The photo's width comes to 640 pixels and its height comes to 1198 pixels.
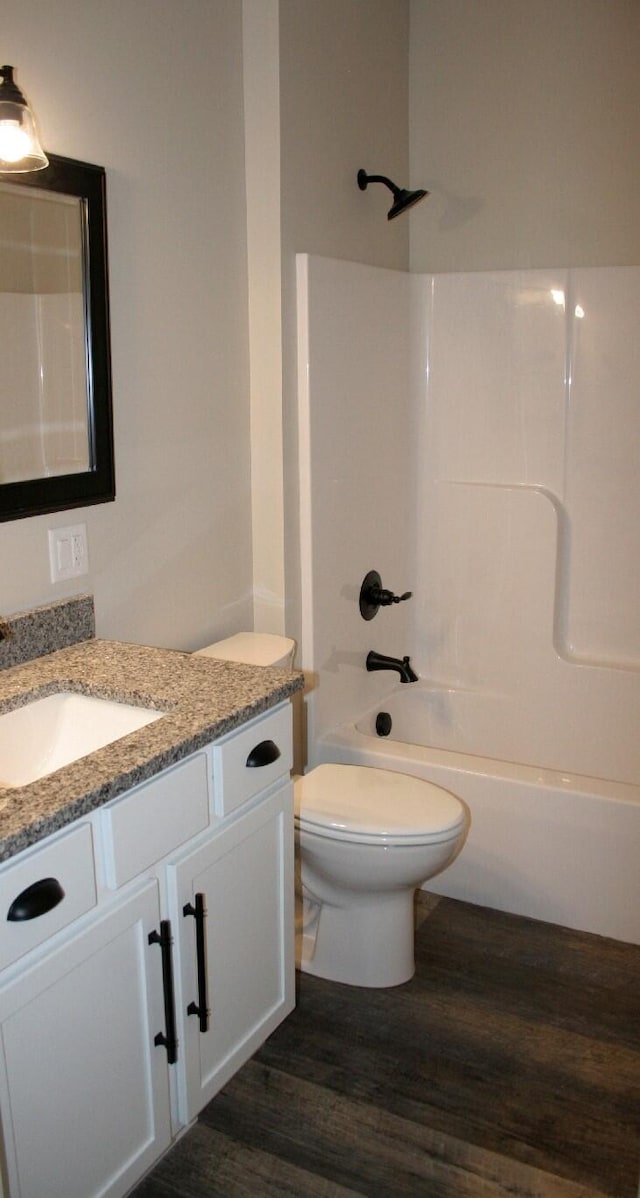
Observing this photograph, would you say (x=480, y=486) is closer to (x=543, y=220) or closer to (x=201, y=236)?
(x=543, y=220)

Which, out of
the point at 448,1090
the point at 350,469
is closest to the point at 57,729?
the point at 448,1090

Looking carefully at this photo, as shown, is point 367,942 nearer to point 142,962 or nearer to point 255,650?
point 255,650

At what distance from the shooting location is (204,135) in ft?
7.86

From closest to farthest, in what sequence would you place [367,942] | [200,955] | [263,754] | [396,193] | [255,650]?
[200,955] → [263,754] → [367,942] → [255,650] → [396,193]

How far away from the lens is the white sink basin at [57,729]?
6.08ft

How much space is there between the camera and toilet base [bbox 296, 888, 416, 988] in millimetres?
2416

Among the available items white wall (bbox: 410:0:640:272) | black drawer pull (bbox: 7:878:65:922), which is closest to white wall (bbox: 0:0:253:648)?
black drawer pull (bbox: 7:878:65:922)

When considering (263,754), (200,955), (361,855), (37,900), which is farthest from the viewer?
(361,855)

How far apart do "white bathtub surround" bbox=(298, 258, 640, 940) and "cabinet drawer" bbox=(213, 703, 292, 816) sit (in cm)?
82

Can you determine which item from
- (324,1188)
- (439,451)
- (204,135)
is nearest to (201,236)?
(204,135)

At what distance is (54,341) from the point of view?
6.64ft

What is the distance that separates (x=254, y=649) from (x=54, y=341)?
0.87 metres

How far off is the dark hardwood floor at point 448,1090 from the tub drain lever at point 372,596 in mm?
954

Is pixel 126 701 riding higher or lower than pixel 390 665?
higher
